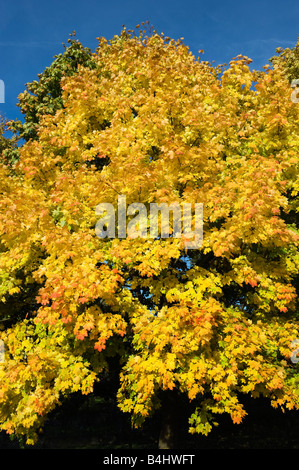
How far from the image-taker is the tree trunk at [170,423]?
8.91 metres

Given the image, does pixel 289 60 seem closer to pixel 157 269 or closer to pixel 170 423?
pixel 157 269

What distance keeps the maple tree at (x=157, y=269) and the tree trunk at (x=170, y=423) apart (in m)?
1.42

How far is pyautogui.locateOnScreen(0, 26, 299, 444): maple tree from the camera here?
20.4 ft

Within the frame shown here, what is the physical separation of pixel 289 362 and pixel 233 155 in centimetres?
568

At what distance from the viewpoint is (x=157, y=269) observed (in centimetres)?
666

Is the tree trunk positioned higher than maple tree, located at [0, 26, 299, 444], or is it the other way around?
maple tree, located at [0, 26, 299, 444]

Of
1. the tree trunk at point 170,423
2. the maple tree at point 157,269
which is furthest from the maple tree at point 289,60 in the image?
the tree trunk at point 170,423

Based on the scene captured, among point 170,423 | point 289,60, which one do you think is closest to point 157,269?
point 170,423

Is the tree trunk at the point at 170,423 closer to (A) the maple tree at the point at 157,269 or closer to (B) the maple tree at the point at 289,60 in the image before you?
(A) the maple tree at the point at 157,269

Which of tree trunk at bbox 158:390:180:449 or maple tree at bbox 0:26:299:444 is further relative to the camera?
tree trunk at bbox 158:390:180:449

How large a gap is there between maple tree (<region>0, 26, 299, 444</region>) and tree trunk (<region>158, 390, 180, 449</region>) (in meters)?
1.42

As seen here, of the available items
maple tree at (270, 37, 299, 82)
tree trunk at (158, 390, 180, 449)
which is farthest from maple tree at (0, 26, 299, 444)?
maple tree at (270, 37, 299, 82)

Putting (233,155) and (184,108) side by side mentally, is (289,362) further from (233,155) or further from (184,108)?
(184,108)

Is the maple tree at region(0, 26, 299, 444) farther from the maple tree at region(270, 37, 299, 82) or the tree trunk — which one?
the maple tree at region(270, 37, 299, 82)
